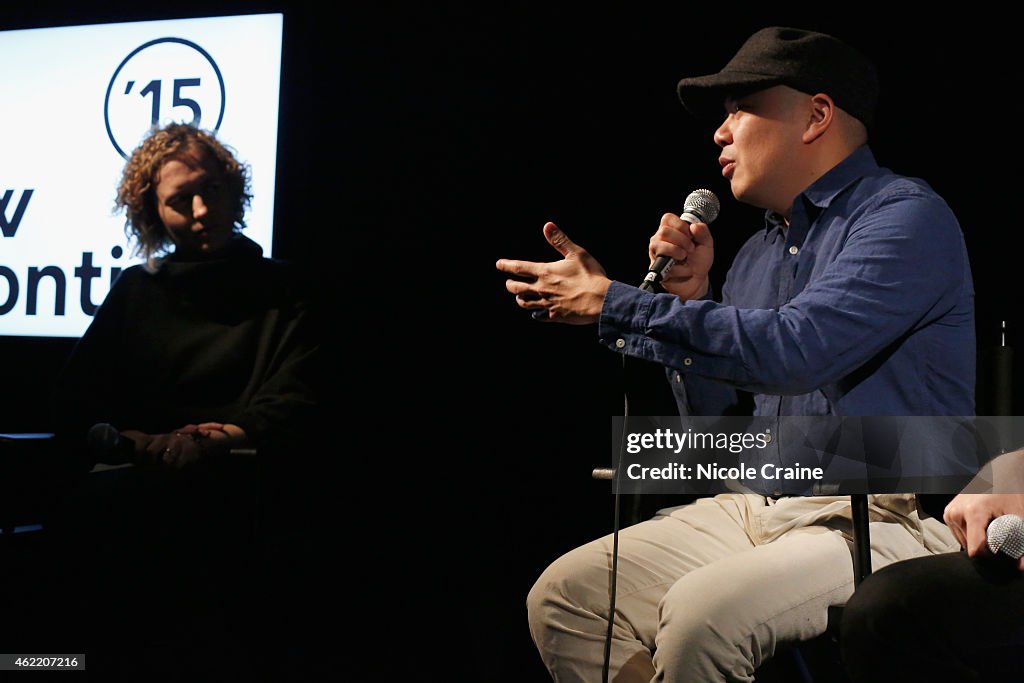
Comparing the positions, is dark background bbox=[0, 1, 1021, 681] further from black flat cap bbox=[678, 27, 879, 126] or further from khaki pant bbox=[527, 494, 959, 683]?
khaki pant bbox=[527, 494, 959, 683]

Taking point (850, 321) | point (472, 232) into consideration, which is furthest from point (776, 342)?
point (472, 232)

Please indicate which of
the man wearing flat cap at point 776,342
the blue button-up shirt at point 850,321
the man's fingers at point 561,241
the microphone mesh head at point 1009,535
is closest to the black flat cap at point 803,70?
the man wearing flat cap at point 776,342

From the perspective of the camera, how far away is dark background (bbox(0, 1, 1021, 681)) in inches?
101

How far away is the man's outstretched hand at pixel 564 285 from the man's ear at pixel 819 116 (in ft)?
1.74

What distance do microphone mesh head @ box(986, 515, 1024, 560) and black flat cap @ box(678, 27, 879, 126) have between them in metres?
0.83

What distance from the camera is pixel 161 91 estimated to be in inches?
123

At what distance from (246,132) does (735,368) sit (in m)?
2.20

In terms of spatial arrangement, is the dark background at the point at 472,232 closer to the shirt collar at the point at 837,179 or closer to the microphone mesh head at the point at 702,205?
the shirt collar at the point at 837,179

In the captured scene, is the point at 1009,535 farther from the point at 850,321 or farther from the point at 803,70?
the point at 803,70

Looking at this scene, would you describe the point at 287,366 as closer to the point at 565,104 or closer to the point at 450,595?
the point at 450,595

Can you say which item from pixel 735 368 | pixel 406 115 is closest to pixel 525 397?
pixel 406 115

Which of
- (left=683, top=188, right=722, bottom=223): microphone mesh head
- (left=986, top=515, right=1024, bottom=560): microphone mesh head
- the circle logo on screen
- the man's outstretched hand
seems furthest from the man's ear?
the circle logo on screen

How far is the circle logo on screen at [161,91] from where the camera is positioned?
3078 millimetres

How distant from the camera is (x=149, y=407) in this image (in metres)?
2.56
